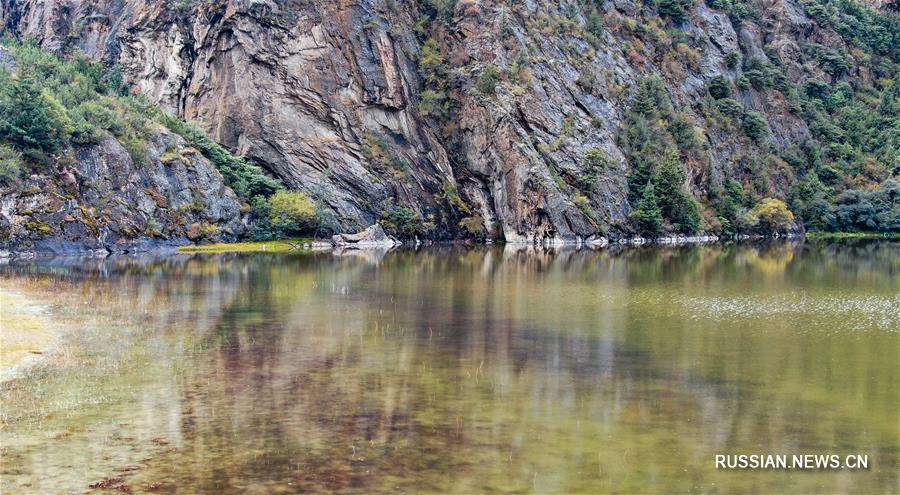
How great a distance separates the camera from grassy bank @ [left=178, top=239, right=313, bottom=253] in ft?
310

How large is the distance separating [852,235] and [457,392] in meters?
129

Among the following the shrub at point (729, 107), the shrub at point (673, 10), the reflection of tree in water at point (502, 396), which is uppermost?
the shrub at point (673, 10)

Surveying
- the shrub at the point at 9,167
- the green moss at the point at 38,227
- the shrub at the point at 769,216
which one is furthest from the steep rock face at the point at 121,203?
the shrub at the point at 769,216

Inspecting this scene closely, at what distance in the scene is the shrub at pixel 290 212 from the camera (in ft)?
341

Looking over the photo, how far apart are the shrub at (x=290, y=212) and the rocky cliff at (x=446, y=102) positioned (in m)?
5.55

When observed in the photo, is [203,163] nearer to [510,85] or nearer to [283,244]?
[283,244]

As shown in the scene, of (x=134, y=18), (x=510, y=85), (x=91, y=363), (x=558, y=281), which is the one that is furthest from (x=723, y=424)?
(x=134, y=18)

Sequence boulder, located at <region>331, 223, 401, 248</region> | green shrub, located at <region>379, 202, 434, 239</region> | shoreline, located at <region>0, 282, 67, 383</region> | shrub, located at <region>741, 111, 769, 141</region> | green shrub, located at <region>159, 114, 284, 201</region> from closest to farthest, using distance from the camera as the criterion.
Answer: shoreline, located at <region>0, 282, 67, 383</region>
green shrub, located at <region>159, 114, 284, 201</region>
boulder, located at <region>331, 223, 401, 248</region>
green shrub, located at <region>379, 202, 434, 239</region>
shrub, located at <region>741, 111, 769, 141</region>

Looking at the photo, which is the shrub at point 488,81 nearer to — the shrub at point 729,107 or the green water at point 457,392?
the shrub at point 729,107

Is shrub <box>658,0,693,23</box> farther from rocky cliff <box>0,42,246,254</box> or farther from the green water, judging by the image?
the green water

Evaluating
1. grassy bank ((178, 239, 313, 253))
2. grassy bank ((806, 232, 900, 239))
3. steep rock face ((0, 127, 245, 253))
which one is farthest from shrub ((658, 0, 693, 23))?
steep rock face ((0, 127, 245, 253))

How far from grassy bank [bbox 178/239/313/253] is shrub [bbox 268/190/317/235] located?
1.83 m

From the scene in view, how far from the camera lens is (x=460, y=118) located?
125m

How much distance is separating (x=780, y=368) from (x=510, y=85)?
96004 millimetres
